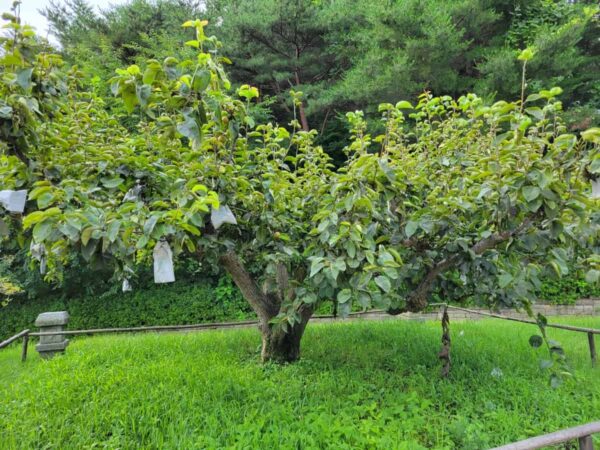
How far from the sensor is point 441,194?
8.57ft

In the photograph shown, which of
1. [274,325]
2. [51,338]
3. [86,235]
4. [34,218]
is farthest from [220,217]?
[51,338]

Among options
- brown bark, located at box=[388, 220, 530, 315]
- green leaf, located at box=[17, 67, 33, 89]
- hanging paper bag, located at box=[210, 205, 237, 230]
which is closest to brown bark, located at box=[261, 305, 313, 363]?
brown bark, located at box=[388, 220, 530, 315]

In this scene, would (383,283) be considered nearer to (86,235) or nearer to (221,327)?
(86,235)

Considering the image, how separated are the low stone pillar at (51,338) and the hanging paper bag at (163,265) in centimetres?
353

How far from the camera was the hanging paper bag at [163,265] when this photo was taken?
1418mm

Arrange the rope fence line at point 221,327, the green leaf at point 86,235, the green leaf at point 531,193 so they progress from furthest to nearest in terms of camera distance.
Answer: the rope fence line at point 221,327, the green leaf at point 531,193, the green leaf at point 86,235

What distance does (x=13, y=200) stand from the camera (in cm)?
137

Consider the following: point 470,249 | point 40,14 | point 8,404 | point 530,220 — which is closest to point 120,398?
point 8,404

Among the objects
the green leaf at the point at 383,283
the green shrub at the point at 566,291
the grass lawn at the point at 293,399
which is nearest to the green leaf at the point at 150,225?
the green leaf at the point at 383,283

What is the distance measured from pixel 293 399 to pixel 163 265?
5.05ft

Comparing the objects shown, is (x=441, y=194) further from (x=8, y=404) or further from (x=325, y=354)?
→ (x=8, y=404)

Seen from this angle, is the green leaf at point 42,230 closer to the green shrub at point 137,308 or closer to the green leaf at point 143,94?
the green leaf at point 143,94

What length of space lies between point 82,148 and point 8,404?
1.79 metres

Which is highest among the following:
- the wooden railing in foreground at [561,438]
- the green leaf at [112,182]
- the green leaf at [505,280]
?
the green leaf at [112,182]
